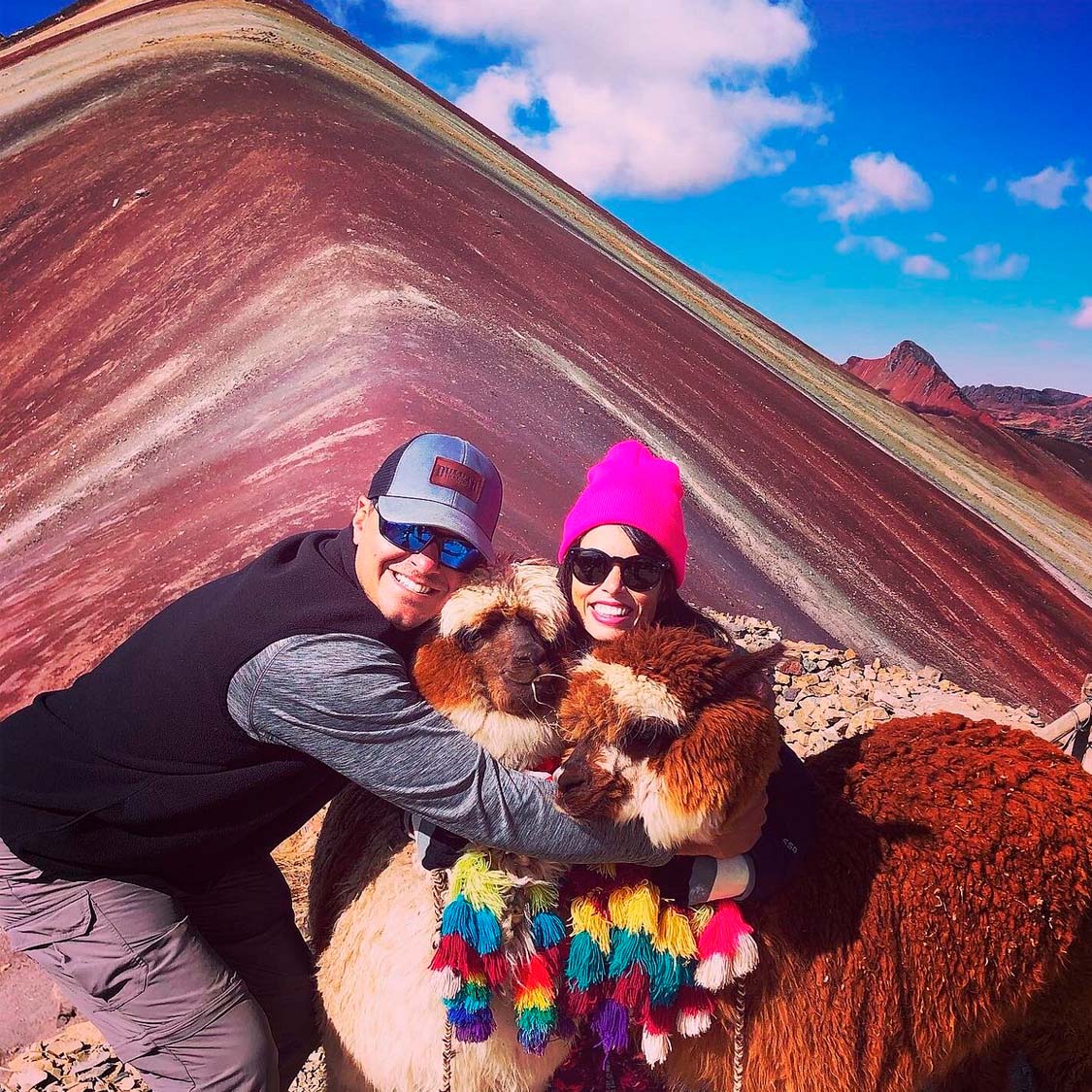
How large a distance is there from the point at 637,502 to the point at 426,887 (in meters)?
1.03

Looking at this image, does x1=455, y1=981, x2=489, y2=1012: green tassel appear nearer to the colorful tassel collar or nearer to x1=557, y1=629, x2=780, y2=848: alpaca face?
the colorful tassel collar

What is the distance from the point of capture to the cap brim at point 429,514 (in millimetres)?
1688

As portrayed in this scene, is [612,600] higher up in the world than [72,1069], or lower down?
higher up

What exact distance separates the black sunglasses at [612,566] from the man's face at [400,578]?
1.27 ft

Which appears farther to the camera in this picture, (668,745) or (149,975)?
(149,975)

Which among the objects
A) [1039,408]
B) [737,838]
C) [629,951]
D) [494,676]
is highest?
[1039,408]

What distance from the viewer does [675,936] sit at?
5.49 ft

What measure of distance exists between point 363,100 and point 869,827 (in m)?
9.81

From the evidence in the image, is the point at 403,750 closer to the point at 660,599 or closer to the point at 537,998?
the point at 537,998

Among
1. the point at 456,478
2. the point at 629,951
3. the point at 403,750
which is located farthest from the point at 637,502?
the point at 629,951

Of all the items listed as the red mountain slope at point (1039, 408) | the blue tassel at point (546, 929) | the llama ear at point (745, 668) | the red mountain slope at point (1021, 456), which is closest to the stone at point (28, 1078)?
the blue tassel at point (546, 929)

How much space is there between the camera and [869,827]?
1.97 m

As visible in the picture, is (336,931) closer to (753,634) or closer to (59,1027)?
(59,1027)

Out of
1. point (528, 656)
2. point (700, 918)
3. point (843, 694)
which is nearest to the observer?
point (528, 656)
